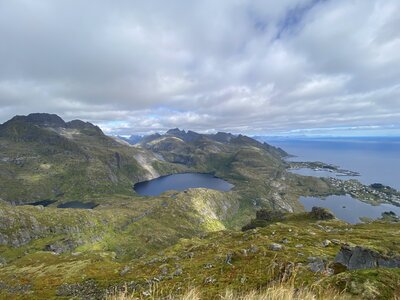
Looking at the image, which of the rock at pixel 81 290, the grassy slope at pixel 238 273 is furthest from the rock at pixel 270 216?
the rock at pixel 81 290

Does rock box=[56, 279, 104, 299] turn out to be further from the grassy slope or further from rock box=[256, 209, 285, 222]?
rock box=[256, 209, 285, 222]

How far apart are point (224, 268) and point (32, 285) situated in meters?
49.1

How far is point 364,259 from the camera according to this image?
884 inches

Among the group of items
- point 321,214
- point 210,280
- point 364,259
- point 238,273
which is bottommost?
point 321,214

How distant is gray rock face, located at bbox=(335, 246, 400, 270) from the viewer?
22319 millimetres

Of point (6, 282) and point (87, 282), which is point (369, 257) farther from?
point (6, 282)

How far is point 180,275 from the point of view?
4222 centimetres

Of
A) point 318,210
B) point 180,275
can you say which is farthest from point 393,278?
point 318,210

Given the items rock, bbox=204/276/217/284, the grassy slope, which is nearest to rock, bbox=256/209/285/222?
the grassy slope

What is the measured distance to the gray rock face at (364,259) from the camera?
22.3 m

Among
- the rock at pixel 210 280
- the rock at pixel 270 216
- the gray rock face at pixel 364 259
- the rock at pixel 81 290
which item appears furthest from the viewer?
the rock at pixel 270 216

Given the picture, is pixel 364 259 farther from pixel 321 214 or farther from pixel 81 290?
pixel 321 214

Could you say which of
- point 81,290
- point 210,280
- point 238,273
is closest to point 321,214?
point 238,273

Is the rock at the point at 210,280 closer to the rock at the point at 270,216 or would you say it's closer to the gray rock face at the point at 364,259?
the gray rock face at the point at 364,259
